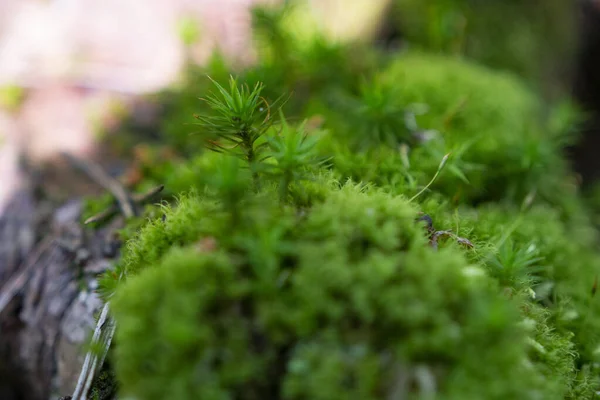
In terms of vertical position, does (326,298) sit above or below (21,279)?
above

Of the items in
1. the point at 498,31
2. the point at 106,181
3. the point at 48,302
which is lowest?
the point at 48,302

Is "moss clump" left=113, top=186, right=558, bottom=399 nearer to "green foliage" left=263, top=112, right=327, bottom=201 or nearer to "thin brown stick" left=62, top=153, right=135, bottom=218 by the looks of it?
"green foliage" left=263, top=112, right=327, bottom=201

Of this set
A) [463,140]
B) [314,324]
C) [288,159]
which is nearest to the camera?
[314,324]

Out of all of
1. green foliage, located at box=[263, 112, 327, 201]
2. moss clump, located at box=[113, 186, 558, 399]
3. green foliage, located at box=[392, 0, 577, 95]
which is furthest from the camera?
green foliage, located at box=[392, 0, 577, 95]

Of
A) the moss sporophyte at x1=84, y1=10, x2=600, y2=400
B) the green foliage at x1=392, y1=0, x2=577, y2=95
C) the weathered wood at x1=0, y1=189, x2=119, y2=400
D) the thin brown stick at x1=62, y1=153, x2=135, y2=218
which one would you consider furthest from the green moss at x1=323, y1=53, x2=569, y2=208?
the weathered wood at x1=0, y1=189, x2=119, y2=400

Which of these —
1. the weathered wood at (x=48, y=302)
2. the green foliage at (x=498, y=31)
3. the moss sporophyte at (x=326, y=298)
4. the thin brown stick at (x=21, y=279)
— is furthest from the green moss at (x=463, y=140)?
the thin brown stick at (x=21, y=279)

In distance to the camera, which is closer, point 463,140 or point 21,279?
point 21,279

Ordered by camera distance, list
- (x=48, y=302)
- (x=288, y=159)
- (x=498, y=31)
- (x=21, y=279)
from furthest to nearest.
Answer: (x=498, y=31)
(x=21, y=279)
(x=48, y=302)
(x=288, y=159)

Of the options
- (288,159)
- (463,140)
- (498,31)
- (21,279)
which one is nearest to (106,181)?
(21,279)

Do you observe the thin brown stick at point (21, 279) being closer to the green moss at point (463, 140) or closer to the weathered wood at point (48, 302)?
the weathered wood at point (48, 302)

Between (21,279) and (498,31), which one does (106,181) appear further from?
(498,31)

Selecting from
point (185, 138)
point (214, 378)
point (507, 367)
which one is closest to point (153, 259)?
point (214, 378)

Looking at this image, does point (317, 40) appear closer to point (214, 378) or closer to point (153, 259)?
point (153, 259)
